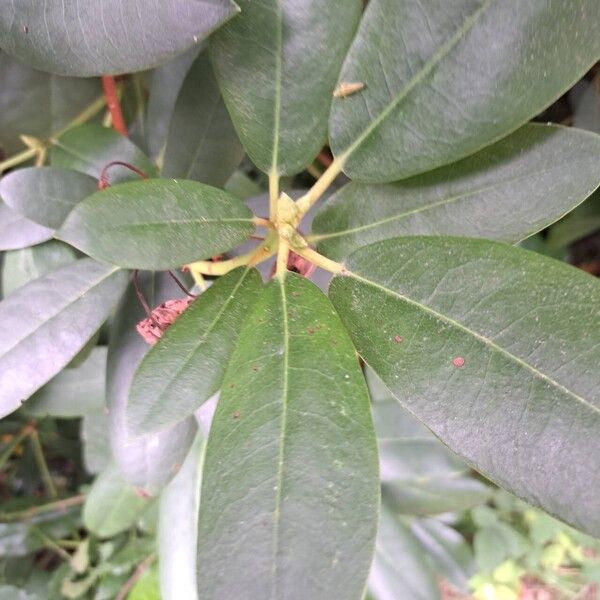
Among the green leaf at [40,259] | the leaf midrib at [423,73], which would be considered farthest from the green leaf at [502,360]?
the green leaf at [40,259]

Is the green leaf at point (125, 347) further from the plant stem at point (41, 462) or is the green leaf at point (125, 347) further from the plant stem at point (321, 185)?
the plant stem at point (41, 462)

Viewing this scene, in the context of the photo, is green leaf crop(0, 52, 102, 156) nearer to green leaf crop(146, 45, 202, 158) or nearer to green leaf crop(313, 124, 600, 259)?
green leaf crop(146, 45, 202, 158)

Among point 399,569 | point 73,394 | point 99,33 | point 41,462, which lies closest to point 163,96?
point 99,33

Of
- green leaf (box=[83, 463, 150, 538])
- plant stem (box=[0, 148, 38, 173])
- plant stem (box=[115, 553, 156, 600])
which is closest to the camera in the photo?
plant stem (box=[0, 148, 38, 173])

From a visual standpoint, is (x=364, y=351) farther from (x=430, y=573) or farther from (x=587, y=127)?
(x=430, y=573)

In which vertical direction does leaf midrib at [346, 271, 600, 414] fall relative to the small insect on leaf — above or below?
→ below

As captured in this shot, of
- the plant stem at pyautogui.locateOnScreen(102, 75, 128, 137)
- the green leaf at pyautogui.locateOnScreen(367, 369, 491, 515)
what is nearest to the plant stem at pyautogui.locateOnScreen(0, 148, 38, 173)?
the plant stem at pyautogui.locateOnScreen(102, 75, 128, 137)

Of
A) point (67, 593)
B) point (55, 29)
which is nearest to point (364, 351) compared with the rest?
point (55, 29)
